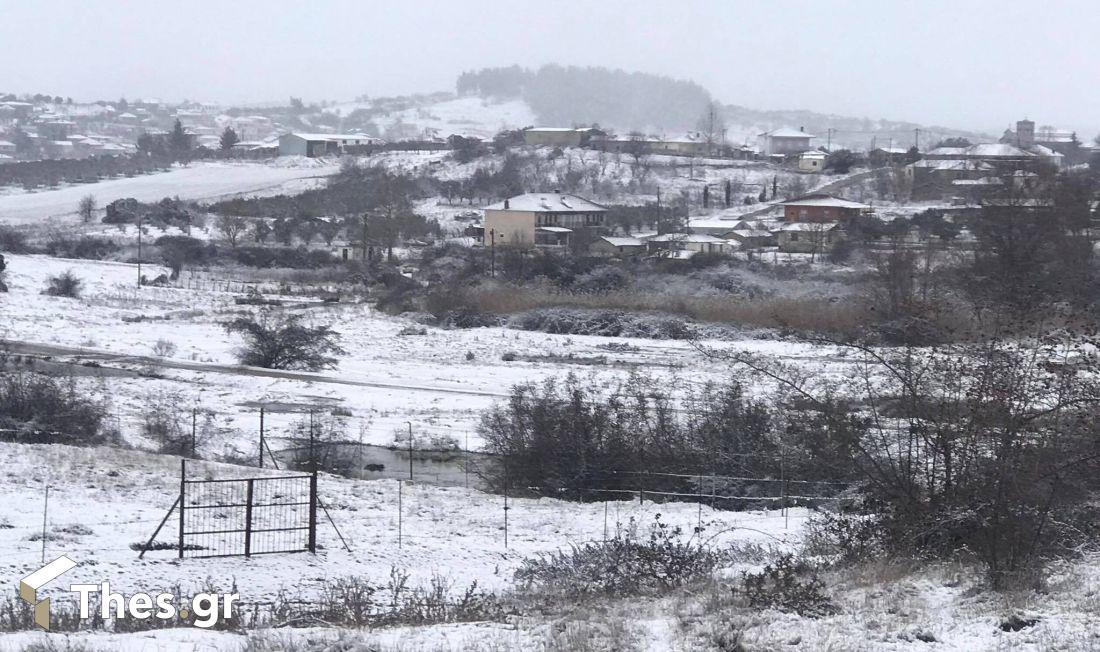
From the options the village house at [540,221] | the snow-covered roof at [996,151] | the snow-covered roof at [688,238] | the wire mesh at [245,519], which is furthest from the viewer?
the snow-covered roof at [996,151]

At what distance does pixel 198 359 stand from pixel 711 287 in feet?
68.0

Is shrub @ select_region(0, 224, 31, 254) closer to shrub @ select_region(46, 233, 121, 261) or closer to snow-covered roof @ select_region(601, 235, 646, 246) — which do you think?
shrub @ select_region(46, 233, 121, 261)

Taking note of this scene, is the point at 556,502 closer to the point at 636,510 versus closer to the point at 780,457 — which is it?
the point at 636,510

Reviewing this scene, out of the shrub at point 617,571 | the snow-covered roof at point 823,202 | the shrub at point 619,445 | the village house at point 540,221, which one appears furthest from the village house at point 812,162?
the shrub at point 617,571

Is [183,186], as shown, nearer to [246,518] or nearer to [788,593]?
[246,518]

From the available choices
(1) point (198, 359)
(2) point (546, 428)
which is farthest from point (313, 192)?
(2) point (546, 428)

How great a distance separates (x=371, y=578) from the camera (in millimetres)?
11031

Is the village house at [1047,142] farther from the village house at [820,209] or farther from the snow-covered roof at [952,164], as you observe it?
the village house at [820,209]

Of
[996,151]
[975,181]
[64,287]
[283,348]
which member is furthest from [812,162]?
[283,348]

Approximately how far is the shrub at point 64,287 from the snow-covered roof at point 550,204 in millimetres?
22871

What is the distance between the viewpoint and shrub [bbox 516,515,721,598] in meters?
9.84

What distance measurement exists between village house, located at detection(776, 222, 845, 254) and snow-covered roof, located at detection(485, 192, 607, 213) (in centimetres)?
1003

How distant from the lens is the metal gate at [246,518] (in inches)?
444

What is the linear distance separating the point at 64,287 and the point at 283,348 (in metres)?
14.9
